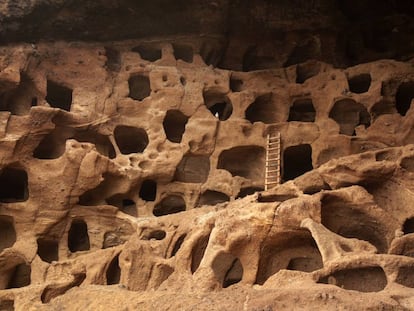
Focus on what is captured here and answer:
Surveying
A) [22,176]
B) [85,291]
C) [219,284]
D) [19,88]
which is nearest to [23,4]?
[19,88]

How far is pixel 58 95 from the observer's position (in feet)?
51.0

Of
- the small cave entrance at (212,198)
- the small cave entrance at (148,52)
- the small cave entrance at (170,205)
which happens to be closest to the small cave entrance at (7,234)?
the small cave entrance at (170,205)

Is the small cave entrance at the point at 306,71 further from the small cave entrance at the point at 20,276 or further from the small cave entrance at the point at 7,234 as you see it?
the small cave entrance at the point at 20,276

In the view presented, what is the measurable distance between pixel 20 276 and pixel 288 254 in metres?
6.25

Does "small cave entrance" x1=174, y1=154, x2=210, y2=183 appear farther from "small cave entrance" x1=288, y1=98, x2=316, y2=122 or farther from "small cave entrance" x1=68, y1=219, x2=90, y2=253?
"small cave entrance" x1=288, y1=98, x2=316, y2=122

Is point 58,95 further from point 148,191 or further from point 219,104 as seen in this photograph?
point 219,104

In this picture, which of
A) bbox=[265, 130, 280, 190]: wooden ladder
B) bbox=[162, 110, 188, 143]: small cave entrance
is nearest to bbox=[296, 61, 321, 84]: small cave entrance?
bbox=[265, 130, 280, 190]: wooden ladder

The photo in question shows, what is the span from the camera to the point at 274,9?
16.3m

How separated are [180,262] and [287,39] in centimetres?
965

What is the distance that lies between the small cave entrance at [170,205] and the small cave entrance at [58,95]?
→ 13.6ft

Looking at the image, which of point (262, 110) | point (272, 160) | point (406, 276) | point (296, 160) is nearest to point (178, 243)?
point (272, 160)

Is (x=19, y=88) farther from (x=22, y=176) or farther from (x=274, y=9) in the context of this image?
(x=274, y=9)

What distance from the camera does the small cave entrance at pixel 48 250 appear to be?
1223 cm

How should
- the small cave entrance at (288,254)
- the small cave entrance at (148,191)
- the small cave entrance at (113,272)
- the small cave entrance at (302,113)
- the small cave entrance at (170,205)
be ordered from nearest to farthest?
the small cave entrance at (288,254) → the small cave entrance at (113,272) → the small cave entrance at (170,205) → the small cave entrance at (148,191) → the small cave entrance at (302,113)
